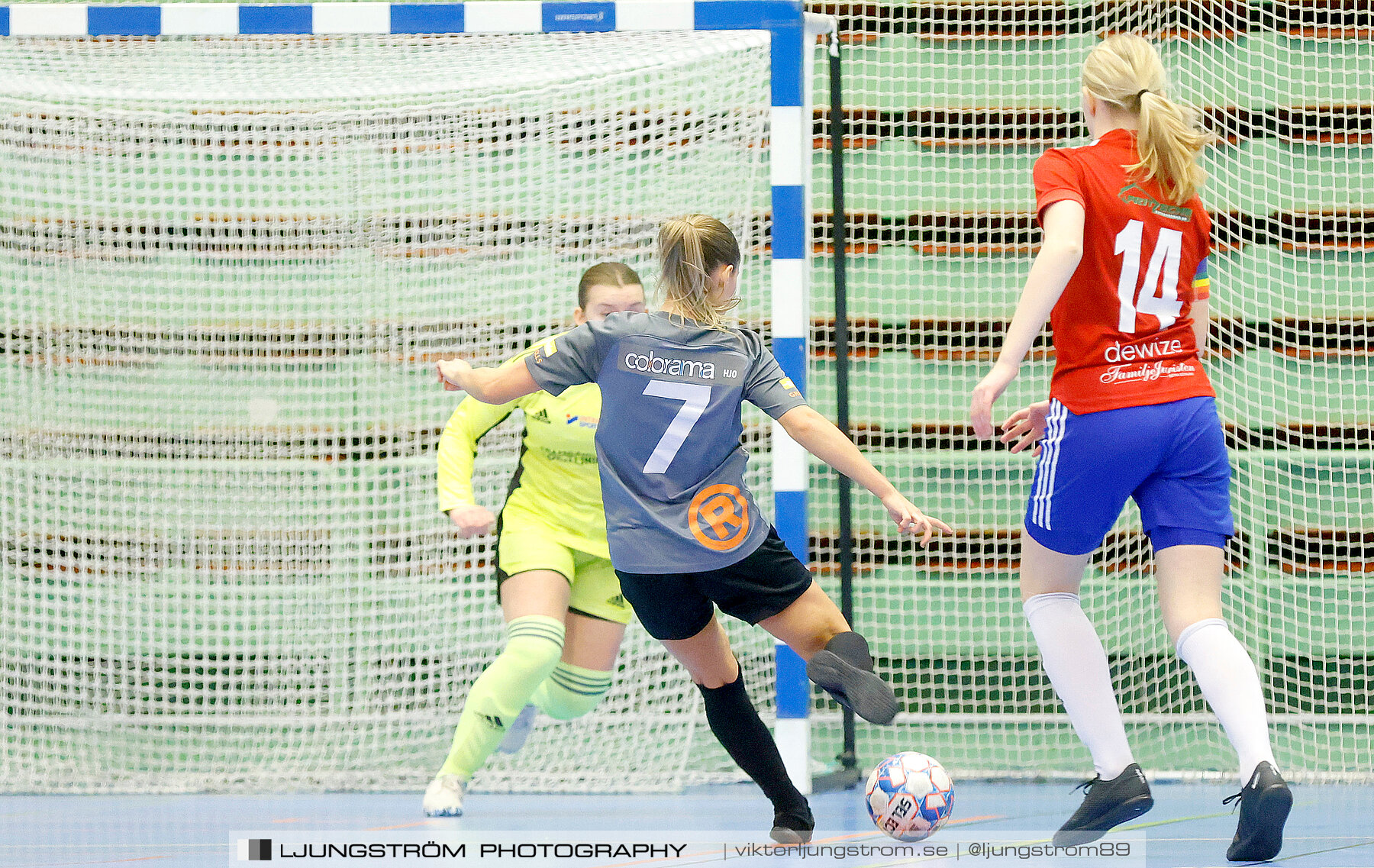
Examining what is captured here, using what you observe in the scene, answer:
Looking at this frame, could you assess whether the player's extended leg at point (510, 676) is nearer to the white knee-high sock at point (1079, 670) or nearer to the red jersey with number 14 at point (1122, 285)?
the white knee-high sock at point (1079, 670)

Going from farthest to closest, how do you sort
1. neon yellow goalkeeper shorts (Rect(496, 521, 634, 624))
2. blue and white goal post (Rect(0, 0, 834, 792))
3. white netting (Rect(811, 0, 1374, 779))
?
white netting (Rect(811, 0, 1374, 779)) → blue and white goal post (Rect(0, 0, 834, 792)) → neon yellow goalkeeper shorts (Rect(496, 521, 634, 624))

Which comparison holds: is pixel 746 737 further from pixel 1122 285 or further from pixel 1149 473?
pixel 1122 285

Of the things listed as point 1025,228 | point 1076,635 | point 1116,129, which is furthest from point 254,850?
point 1025,228

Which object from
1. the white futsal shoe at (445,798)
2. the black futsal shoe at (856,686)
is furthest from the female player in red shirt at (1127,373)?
the white futsal shoe at (445,798)

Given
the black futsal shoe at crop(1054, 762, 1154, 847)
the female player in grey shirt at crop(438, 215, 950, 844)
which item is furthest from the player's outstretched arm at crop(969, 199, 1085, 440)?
the black futsal shoe at crop(1054, 762, 1154, 847)

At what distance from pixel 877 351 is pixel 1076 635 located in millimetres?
2500

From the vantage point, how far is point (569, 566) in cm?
368

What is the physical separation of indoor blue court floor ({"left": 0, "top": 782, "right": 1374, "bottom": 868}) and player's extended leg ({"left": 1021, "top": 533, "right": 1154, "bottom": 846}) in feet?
0.72

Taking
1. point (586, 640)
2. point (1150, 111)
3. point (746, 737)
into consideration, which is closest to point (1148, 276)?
point (1150, 111)

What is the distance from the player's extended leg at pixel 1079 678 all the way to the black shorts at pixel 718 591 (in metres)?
0.51

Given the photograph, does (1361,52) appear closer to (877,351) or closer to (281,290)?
(877,351)

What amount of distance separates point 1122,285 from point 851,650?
940 mm

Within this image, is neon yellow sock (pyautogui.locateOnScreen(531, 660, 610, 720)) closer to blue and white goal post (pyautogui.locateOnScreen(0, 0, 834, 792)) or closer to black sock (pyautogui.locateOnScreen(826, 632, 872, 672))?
blue and white goal post (pyautogui.locateOnScreen(0, 0, 834, 792))

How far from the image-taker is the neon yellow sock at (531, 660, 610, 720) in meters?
3.75
